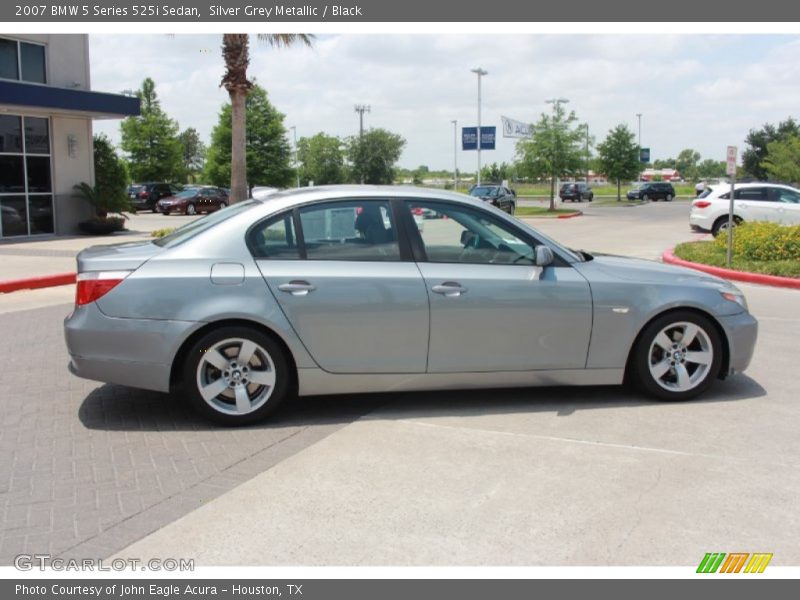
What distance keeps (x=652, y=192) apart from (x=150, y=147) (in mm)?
38942

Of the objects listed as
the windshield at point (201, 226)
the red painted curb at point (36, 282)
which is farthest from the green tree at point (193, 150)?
the windshield at point (201, 226)

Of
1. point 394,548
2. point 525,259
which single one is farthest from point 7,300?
point 394,548

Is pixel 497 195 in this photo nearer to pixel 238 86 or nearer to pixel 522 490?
pixel 238 86

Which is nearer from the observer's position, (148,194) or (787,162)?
(787,162)

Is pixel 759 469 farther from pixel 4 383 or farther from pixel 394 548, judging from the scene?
pixel 4 383

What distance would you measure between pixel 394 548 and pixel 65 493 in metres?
1.90

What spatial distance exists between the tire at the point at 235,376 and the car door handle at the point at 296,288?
339 mm

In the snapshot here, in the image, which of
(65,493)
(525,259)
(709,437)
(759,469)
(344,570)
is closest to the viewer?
(344,570)

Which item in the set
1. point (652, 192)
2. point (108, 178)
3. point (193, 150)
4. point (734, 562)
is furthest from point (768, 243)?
point (193, 150)

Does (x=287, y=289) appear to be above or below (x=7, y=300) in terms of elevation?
above

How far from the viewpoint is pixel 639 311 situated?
575 cm

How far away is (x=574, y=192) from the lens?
60.5 metres

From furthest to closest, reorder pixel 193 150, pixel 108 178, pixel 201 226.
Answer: pixel 193 150, pixel 108 178, pixel 201 226

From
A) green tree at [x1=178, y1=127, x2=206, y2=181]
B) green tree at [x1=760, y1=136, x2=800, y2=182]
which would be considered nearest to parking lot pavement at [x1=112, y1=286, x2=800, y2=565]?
green tree at [x1=760, y1=136, x2=800, y2=182]
